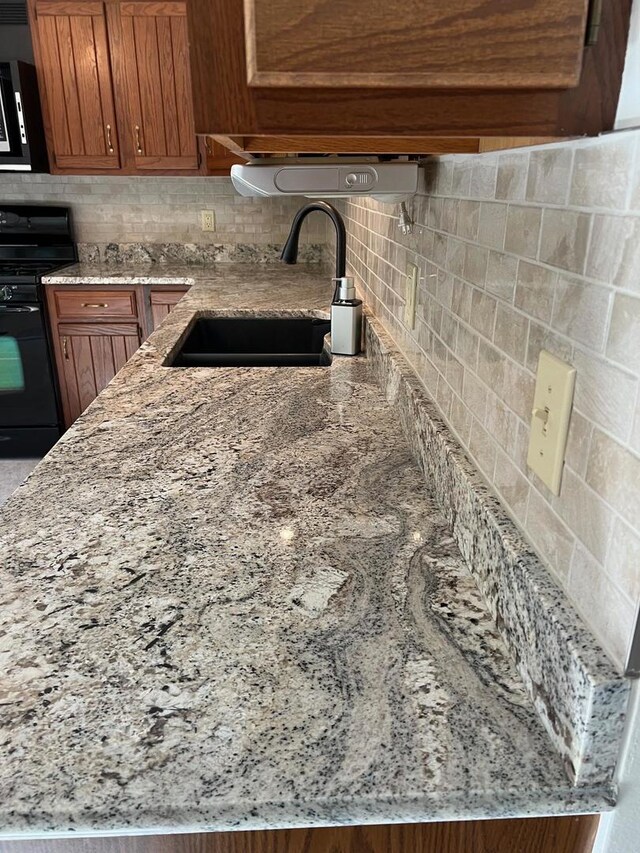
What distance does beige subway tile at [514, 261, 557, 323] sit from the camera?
0.60 m

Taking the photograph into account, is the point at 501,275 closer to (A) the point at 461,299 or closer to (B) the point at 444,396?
(A) the point at 461,299

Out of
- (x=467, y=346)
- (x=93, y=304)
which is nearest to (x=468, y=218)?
(x=467, y=346)

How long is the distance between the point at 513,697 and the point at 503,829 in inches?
4.2

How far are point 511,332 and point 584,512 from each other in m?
0.24

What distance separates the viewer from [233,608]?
0.72 m

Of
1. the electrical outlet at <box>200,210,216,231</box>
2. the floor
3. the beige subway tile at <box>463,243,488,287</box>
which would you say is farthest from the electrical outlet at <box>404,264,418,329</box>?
the electrical outlet at <box>200,210,216,231</box>

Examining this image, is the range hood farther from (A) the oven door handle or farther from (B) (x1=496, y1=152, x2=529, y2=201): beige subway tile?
(A) the oven door handle

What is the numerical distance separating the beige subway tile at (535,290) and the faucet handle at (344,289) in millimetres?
1074

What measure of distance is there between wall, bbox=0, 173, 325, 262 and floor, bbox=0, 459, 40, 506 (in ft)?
4.04

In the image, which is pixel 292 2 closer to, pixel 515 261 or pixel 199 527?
pixel 515 261

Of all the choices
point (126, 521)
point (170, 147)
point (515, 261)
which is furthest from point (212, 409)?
point (170, 147)

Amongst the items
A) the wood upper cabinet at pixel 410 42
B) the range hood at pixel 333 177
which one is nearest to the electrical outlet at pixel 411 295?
the range hood at pixel 333 177

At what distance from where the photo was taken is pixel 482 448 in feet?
2.66

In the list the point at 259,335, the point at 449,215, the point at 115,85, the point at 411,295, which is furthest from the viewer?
the point at 115,85
